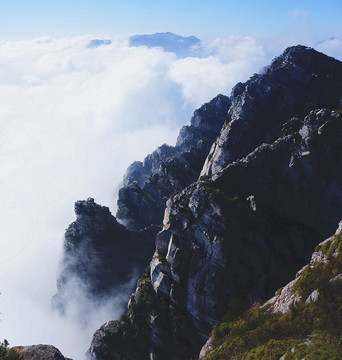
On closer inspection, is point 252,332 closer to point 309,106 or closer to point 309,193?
point 309,193

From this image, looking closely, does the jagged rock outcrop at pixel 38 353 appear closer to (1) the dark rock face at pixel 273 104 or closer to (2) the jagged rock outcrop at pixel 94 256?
(2) the jagged rock outcrop at pixel 94 256

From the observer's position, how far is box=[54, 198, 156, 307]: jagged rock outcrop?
102125mm

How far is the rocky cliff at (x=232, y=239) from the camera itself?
63844 millimetres

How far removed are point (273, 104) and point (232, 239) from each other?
2814 inches

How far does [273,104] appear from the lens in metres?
116

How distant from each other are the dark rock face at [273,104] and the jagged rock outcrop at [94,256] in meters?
42.7

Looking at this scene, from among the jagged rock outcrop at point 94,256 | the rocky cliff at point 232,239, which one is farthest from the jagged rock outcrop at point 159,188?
the rocky cliff at point 232,239

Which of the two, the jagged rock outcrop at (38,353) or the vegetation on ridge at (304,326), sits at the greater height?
the jagged rock outcrop at (38,353)

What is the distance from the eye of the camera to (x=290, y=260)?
6506 cm

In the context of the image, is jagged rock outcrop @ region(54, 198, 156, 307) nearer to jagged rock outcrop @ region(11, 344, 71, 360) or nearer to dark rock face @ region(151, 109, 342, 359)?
dark rock face @ region(151, 109, 342, 359)

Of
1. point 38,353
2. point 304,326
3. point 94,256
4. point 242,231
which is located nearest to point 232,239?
point 242,231

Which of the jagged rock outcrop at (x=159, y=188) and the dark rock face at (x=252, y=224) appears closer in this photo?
the dark rock face at (x=252, y=224)

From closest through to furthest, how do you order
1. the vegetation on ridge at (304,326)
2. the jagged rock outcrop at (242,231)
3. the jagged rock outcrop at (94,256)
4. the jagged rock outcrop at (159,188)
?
the vegetation on ridge at (304,326) → the jagged rock outcrop at (242,231) → the jagged rock outcrop at (94,256) → the jagged rock outcrop at (159,188)

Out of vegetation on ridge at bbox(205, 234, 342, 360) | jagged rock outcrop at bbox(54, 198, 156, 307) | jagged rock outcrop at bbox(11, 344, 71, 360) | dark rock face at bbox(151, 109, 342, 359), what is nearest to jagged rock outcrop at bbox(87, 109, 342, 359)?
dark rock face at bbox(151, 109, 342, 359)
